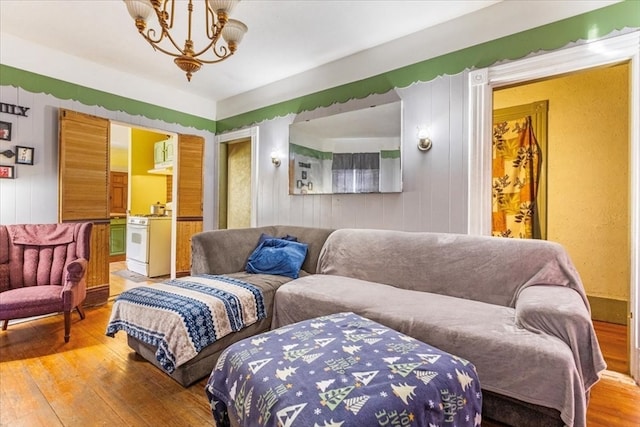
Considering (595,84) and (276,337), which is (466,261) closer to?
(276,337)

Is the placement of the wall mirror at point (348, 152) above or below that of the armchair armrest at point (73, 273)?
above

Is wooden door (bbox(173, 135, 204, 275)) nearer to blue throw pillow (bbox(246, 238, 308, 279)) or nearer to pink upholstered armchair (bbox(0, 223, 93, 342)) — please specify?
pink upholstered armchair (bbox(0, 223, 93, 342))

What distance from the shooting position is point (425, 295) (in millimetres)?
2254

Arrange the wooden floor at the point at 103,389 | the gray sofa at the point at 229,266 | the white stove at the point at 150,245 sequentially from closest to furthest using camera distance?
the wooden floor at the point at 103,389
the gray sofa at the point at 229,266
the white stove at the point at 150,245

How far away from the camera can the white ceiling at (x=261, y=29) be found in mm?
2557

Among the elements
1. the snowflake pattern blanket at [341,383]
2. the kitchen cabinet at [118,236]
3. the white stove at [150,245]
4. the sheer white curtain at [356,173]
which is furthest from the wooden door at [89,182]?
the kitchen cabinet at [118,236]

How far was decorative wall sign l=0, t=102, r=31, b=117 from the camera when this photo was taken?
3.01 meters

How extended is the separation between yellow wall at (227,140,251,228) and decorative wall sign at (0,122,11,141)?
247 cm

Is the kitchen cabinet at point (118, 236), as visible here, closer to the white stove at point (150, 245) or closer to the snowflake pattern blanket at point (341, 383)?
the white stove at point (150, 245)

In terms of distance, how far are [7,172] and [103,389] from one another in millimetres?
2502

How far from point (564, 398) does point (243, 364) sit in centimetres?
140

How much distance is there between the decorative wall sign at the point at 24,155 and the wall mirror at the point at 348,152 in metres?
2.65

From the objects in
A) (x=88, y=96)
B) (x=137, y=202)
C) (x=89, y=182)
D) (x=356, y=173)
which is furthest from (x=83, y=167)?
(x=356, y=173)

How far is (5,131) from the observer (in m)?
3.02
